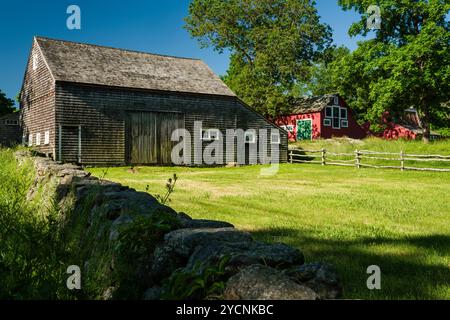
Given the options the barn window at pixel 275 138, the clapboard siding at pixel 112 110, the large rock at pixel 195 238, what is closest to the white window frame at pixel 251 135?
the barn window at pixel 275 138

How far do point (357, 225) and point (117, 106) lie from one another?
816 inches

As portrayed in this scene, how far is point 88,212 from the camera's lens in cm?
536

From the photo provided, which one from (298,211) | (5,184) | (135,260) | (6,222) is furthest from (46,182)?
(135,260)

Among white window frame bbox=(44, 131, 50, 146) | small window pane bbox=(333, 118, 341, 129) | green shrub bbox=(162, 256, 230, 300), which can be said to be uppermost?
small window pane bbox=(333, 118, 341, 129)

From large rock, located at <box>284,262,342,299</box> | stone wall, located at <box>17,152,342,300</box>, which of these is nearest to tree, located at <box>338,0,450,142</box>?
stone wall, located at <box>17,152,342,300</box>

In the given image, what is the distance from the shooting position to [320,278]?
2463 mm

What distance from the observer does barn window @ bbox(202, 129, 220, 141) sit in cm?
2908

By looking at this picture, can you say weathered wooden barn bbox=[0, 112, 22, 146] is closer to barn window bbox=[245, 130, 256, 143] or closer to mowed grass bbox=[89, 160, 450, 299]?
barn window bbox=[245, 130, 256, 143]

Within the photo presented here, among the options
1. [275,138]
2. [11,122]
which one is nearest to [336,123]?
[275,138]

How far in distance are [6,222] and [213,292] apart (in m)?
4.73

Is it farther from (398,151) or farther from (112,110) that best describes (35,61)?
(398,151)

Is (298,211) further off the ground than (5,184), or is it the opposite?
(5,184)

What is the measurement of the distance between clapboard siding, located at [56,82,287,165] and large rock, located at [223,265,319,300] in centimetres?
2380
